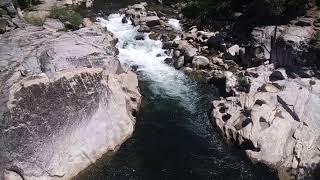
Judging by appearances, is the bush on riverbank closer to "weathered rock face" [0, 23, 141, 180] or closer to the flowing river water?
the flowing river water

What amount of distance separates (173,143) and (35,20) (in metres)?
19.4

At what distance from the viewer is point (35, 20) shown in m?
40.2

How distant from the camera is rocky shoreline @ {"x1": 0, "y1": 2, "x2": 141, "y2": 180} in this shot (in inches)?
1005

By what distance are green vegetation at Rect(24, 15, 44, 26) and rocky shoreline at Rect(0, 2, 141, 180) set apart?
5.45m

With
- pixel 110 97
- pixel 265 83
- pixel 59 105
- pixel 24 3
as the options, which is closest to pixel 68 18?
pixel 24 3

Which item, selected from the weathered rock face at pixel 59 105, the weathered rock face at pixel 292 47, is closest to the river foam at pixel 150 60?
the weathered rock face at pixel 59 105

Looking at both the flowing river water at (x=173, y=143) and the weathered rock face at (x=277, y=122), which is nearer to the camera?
A: the flowing river water at (x=173, y=143)

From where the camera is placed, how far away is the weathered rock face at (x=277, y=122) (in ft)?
87.8

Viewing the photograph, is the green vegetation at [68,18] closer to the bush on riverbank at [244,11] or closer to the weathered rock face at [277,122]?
the bush on riverbank at [244,11]

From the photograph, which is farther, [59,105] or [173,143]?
[173,143]

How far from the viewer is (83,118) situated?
91.8 ft

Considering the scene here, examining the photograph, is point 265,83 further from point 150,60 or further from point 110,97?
point 150,60

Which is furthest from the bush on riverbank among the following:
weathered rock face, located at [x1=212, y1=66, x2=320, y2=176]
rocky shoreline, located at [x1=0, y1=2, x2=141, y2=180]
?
rocky shoreline, located at [x1=0, y1=2, x2=141, y2=180]

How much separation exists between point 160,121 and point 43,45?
34.0ft
